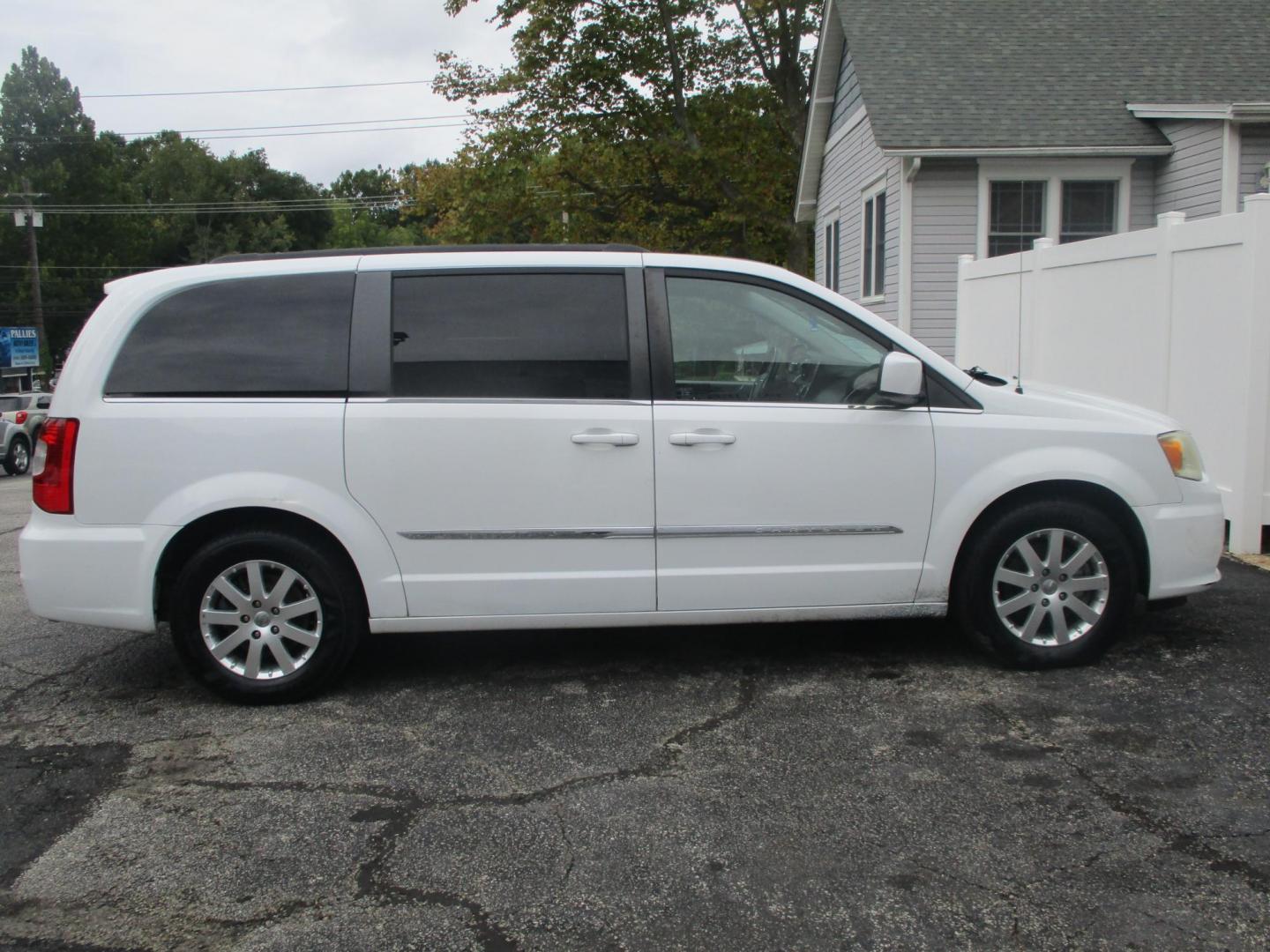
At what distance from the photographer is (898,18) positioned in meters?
17.4

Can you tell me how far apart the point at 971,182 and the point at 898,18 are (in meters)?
3.83

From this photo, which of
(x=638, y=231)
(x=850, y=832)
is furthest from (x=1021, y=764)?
(x=638, y=231)

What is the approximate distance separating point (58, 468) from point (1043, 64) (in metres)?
14.9

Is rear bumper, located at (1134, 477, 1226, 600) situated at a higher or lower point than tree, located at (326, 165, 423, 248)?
lower

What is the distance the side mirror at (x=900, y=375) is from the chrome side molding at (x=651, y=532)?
0.58 meters

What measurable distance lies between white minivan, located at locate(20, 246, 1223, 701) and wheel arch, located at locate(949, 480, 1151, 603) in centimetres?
1

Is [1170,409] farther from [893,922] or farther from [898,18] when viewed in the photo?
[898,18]

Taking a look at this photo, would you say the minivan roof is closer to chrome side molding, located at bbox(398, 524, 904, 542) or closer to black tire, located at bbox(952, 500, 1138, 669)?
chrome side molding, located at bbox(398, 524, 904, 542)

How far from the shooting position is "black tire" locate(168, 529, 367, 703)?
4.74 metres

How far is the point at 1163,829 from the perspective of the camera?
11.5 ft

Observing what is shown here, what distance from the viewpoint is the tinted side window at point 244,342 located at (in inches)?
189

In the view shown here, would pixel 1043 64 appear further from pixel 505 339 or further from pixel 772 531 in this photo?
pixel 505 339

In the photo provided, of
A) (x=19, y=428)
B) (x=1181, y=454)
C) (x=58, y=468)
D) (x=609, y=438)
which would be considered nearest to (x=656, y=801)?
(x=609, y=438)

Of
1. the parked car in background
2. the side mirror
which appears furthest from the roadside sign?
the side mirror
